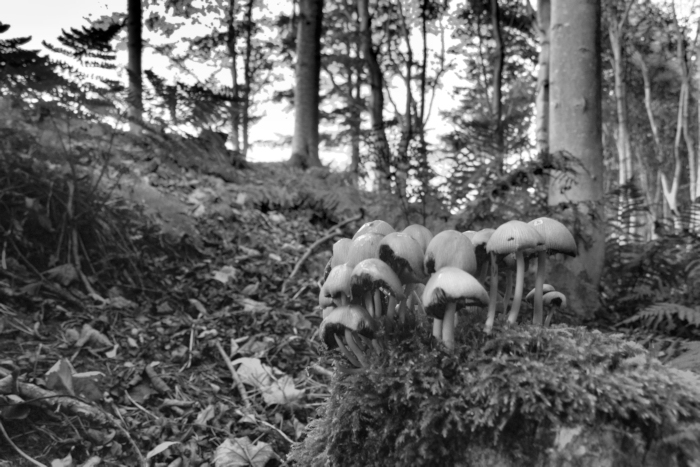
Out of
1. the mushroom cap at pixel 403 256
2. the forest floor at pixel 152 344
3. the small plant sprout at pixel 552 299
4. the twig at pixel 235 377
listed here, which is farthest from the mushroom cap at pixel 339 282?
the twig at pixel 235 377

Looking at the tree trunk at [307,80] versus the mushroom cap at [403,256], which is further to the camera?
the tree trunk at [307,80]

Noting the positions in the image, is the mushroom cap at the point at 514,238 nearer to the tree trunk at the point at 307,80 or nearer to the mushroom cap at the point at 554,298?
the mushroom cap at the point at 554,298

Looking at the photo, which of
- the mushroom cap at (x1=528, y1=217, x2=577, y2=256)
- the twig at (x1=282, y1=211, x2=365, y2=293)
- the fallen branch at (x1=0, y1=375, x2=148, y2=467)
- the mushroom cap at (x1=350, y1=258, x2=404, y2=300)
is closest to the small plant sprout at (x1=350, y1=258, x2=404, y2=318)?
the mushroom cap at (x1=350, y1=258, x2=404, y2=300)

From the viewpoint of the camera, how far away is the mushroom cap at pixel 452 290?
5.35ft

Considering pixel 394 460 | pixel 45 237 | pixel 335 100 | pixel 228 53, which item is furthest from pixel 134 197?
pixel 335 100

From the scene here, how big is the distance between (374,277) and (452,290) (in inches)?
10.6

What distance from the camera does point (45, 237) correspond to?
3.80 metres

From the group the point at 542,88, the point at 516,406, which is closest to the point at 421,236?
the point at 516,406

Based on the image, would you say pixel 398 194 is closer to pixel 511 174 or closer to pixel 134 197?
pixel 511 174

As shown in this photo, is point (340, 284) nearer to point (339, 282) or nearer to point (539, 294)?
point (339, 282)

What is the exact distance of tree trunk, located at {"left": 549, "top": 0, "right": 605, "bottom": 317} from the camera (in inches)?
167

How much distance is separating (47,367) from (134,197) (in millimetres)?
2388

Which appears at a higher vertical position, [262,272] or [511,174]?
[511,174]

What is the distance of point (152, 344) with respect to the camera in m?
3.39
